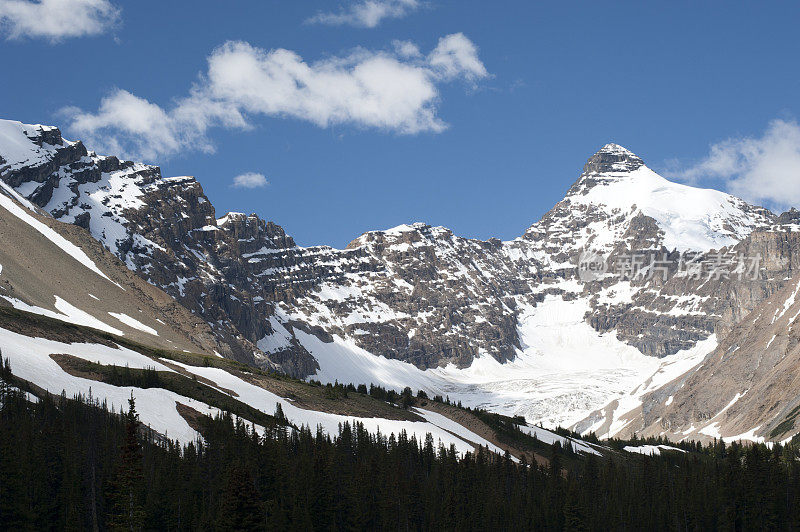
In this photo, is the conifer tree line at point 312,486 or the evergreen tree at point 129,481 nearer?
the evergreen tree at point 129,481

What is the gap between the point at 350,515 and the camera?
93.1 metres

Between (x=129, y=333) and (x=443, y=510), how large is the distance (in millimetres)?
119599

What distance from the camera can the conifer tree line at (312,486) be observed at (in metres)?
75.7

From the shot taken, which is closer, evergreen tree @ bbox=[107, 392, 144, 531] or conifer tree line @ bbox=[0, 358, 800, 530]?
evergreen tree @ bbox=[107, 392, 144, 531]

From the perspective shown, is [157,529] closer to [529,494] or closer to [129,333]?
[529,494]

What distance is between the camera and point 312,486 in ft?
305

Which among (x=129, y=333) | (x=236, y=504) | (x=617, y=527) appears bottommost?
(x=617, y=527)

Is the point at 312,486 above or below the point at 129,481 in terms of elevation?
below

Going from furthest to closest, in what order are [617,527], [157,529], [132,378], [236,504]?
[132,378], [617,527], [157,529], [236,504]

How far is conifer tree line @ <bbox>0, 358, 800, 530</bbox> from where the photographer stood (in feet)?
248

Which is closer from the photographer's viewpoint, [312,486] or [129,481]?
[129,481]

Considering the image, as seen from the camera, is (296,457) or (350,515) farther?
(296,457)

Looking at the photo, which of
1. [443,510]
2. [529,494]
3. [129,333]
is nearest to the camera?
[443,510]

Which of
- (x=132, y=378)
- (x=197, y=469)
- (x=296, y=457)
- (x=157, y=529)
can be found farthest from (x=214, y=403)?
(x=157, y=529)
